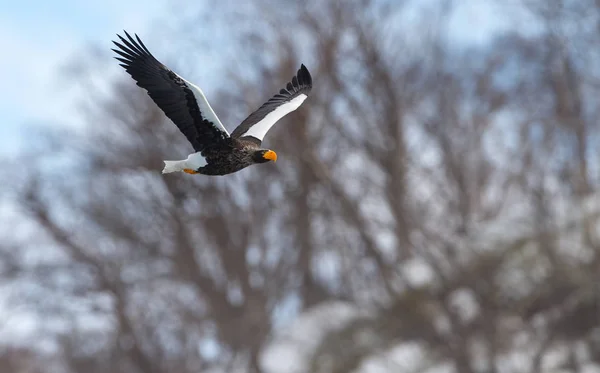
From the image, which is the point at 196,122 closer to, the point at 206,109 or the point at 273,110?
the point at 206,109

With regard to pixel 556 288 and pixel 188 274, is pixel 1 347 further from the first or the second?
pixel 556 288

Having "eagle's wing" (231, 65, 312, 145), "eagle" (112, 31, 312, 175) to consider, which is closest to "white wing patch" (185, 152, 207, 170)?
"eagle" (112, 31, 312, 175)

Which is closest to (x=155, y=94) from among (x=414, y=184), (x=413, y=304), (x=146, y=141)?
(x=413, y=304)

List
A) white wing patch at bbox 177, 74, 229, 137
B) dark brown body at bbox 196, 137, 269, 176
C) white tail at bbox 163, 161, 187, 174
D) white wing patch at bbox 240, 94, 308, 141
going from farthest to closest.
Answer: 1. white wing patch at bbox 240, 94, 308, 141
2. white wing patch at bbox 177, 74, 229, 137
3. dark brown body at bbox 196, 137, 269, 176
4. white tail at bbox 163, 161, 187, 174

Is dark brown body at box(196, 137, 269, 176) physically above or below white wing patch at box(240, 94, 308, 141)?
below

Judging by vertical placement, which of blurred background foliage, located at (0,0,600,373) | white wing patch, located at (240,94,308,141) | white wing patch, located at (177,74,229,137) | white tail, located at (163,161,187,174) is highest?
blurred background foliage, located at (0,0,600,373)

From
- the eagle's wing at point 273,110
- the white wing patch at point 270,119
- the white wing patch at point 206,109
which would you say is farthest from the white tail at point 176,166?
the white wing patch at point 270,119

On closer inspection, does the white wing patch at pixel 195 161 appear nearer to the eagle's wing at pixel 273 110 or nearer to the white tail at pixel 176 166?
the white tail at pixel 176 166

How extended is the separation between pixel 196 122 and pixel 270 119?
0.88 metres

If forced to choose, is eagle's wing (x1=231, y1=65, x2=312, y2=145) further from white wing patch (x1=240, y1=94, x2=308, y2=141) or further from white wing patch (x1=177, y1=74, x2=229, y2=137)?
white wing patch (x1=177, y1=74, x2=229, y2=137)

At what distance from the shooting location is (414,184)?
22641mm

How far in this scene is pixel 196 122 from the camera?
7.32 metres

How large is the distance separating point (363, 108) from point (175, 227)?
663 cm

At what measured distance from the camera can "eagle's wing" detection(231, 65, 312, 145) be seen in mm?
7676
